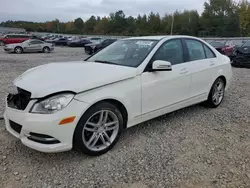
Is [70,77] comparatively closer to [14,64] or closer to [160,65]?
[160,65]

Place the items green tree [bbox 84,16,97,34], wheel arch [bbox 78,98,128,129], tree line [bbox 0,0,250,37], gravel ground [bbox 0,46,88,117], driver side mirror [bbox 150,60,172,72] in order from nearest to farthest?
wheel arch [bbox 78,98,128,129] → driver side mirror [bbox 150,60,172,72] → gravel ground [bbox 0,46,88,117] → tree line [bbox 0,0,250,37] → green tree [bbox 84,16,97,34]

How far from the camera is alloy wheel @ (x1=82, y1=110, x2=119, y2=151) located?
10.2 ft

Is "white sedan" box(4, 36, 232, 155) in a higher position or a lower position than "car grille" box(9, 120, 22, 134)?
higher

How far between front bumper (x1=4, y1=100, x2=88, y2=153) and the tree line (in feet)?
226

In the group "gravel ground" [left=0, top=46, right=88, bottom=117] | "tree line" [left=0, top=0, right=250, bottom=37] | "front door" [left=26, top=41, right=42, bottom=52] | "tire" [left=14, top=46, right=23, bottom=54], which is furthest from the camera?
"tree line" [left=0, top=0, right=250, bottom=37]

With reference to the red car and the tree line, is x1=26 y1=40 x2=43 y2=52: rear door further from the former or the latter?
the tree line

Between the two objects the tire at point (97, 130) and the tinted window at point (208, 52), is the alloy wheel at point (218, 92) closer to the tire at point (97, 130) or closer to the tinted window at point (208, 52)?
the tinted window at point (208, 52)

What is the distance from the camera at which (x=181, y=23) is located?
278 ft

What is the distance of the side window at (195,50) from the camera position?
4.52m

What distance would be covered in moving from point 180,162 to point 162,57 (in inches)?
65.3

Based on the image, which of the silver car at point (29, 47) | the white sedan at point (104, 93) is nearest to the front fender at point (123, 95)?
the white sedan at point (104, 93)

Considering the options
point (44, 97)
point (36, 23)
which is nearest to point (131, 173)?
point (44, 97)

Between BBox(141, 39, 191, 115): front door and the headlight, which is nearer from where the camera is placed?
the headlight

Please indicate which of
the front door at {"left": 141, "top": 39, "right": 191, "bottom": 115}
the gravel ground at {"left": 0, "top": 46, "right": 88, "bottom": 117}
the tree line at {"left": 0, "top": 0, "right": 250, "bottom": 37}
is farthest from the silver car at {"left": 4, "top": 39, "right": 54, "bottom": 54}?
the tree line at {"left": 0, "top": 0, "right": 250, "bottom": 37}
